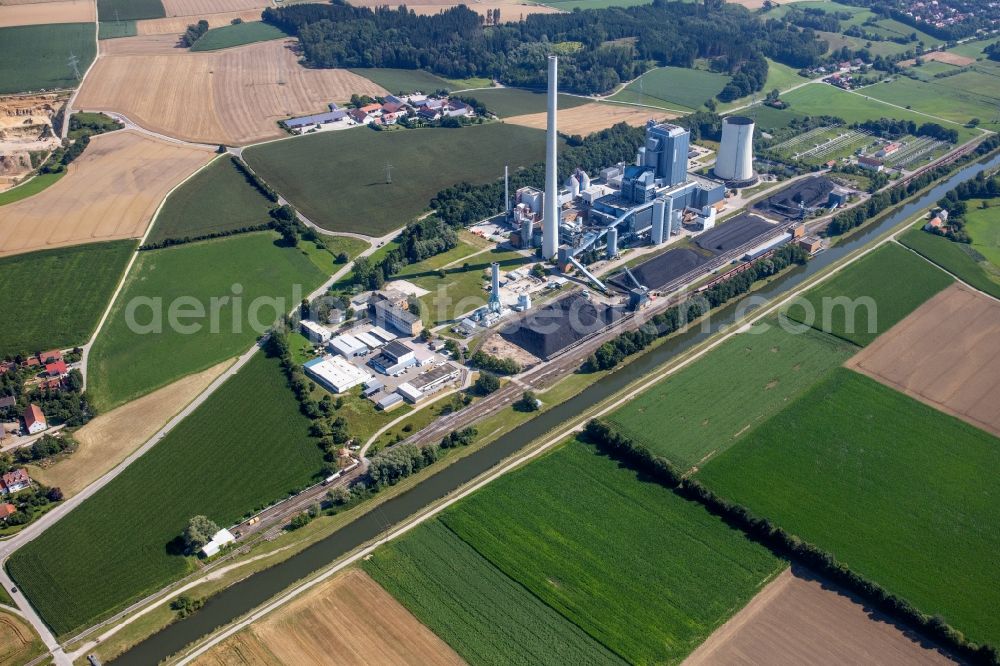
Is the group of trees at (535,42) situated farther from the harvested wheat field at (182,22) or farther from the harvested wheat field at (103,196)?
the harvested wheat field at (103,196)

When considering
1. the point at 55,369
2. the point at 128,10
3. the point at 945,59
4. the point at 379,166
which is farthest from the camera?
the point at 128,10

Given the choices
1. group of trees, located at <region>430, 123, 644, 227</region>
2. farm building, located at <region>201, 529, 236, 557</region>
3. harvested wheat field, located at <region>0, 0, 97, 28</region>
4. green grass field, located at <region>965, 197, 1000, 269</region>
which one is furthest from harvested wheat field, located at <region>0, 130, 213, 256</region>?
green grass field, located at <region>965, 197, 1000, 269</region>

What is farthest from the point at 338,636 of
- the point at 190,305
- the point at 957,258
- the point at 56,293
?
the point at 957,258

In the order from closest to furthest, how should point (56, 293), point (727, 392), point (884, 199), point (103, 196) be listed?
point (727, 392) < point (56, 293) < point (884, 199) < point (103, 196)

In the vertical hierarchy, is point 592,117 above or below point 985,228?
above

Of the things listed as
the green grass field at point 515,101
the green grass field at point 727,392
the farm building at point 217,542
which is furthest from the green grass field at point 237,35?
the farm building at point 217,542

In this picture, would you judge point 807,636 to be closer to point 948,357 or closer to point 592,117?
point 948,357

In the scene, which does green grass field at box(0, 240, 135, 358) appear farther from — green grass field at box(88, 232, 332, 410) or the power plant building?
the power plant building
